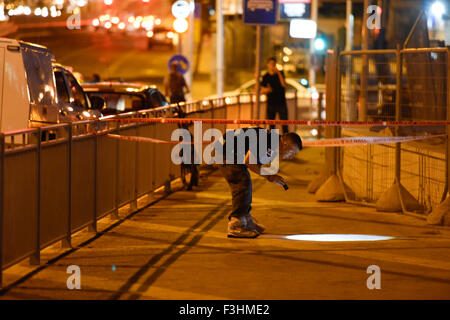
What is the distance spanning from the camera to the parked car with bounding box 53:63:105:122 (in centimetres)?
1354

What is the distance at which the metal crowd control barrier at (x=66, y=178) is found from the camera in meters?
7.52

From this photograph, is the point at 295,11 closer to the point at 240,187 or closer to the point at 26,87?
the point at 26,87

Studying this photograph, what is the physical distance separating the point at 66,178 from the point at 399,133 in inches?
206

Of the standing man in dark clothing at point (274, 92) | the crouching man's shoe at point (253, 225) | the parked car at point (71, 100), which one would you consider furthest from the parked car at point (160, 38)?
the crouching man's shoe at point (253, 225)

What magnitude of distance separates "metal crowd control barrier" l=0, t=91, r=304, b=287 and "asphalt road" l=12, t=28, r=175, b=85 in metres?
33.0

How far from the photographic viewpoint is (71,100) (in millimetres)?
13961

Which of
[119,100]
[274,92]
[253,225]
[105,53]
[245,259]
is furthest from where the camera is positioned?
[105,53]

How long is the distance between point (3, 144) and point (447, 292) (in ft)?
12.3

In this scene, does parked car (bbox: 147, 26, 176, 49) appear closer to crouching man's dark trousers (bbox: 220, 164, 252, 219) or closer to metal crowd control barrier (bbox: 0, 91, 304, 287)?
metal crowd control barrier (bbox: 0, 91, 304, 287)

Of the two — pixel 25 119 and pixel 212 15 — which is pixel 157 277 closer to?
pixel 25 119

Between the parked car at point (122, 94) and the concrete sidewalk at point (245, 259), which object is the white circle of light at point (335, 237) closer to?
the concrete sidewalk at point (245, 259)

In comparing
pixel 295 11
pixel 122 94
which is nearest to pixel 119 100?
pixel 122 94
